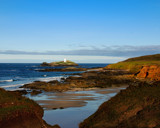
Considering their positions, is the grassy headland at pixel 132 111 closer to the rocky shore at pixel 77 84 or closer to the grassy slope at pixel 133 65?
the rocky shore at pixel 77 84

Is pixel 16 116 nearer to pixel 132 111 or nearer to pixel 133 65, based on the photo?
pixel 132 111

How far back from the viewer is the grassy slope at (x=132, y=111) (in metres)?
9.97

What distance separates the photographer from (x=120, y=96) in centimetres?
1355

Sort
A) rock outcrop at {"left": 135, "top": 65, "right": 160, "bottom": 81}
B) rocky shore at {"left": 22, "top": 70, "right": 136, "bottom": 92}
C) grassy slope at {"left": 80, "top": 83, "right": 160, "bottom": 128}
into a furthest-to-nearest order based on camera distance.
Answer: rock outcrop at {"left": 135, "top": 65, "right": 160, "bottom": 81}
rocky shore at {"left": 22, "top": 70, "right": 136, "bottom": 92}
grassy slope at {"left": 80, "top": 83, "right": 160, "bottom": 128}

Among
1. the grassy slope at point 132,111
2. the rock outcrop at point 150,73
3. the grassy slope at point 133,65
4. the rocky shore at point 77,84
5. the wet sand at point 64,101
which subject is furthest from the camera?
the grassy slope at point 133,65

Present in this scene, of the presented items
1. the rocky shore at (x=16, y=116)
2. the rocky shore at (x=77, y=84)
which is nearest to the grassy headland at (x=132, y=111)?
the rocky shore at (x=16, y=116)

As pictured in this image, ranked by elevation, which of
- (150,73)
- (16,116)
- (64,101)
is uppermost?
(150,73)

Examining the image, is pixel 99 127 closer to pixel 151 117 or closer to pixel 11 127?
pixel 151 117

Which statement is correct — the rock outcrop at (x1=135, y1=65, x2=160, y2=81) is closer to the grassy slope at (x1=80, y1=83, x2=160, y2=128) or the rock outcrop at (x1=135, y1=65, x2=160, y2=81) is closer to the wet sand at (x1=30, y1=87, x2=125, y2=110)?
the wet sand at (x1=30, y1=87, x2=125, y2=110)

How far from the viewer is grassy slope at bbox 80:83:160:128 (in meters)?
9.97

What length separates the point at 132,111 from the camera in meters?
11.2

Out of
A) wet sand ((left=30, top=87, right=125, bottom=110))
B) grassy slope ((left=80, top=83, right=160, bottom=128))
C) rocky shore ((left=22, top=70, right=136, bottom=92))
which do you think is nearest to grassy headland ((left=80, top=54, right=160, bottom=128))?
grassy slope ((left=80, top=83, right=160, bottom=128))

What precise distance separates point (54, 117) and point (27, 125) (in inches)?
220

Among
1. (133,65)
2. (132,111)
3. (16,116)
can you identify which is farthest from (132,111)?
(133,65)
